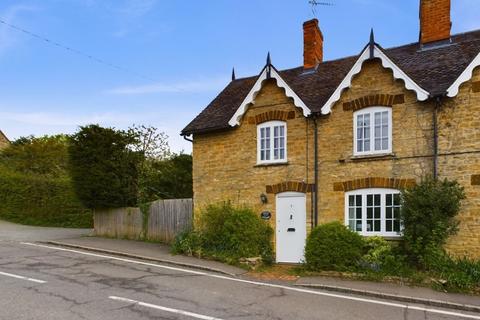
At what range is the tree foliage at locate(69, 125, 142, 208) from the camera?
19.4m

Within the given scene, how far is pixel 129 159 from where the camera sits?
20.6 metres

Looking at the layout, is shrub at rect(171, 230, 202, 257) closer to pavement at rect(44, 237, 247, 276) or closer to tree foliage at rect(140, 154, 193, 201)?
pavement at rect(44, 237, 247, 276)

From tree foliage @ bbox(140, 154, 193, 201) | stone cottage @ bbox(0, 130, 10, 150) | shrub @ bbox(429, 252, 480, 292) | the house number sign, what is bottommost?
shrub @ bbox(429, 252, 480, 292)

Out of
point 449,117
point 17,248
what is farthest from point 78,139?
point 449,117

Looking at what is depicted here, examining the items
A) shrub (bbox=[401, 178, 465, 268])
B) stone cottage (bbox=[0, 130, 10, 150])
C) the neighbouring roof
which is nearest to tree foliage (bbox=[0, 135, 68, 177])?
stone cottage (bbox=[0, 130, 10, 150])

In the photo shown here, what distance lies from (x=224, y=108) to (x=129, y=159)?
20.2 feet

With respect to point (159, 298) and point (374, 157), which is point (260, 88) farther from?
Result: point (159, 298)

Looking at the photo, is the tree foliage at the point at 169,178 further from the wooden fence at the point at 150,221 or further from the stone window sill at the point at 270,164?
Answer: the stone window sill at the point at 270,164

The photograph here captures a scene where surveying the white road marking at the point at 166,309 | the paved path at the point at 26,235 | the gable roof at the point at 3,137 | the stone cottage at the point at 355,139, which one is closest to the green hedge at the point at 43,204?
the paved path at the point at 26,235

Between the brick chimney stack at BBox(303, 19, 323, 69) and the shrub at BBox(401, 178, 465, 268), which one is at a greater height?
the brick chimney stack at BBox(303, 19, 323, 69)

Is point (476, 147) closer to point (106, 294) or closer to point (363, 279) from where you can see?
point (363, 279)

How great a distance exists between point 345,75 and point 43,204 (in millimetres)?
20095

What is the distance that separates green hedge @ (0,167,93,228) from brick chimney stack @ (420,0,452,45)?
20.3 metres

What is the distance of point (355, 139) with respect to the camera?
531 inches
